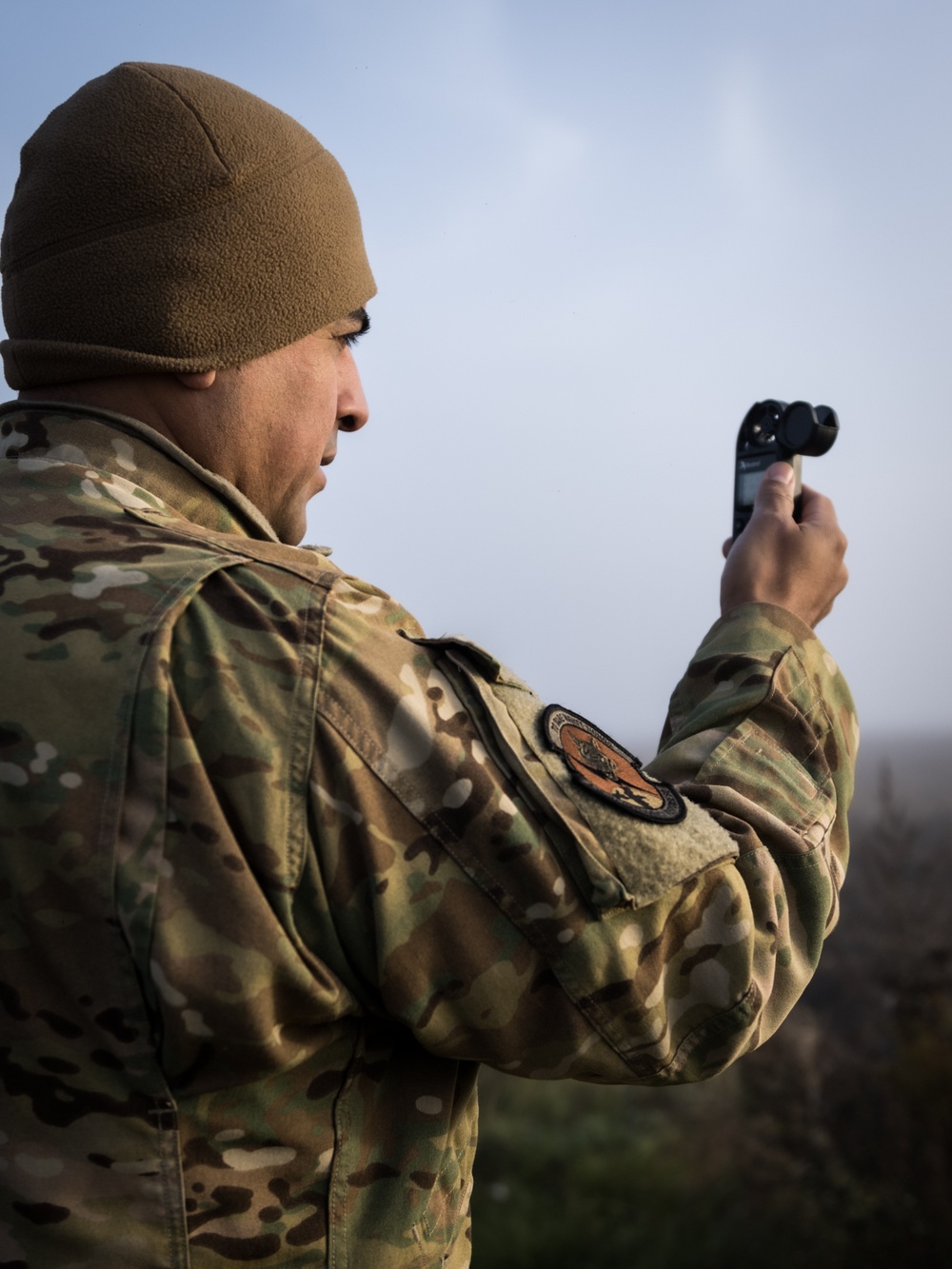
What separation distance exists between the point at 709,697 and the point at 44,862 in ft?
3.19

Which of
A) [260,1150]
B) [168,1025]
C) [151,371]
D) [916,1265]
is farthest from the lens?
[916,1265]

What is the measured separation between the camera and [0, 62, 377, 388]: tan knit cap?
1.82m

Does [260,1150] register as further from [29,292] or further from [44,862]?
[29,292]

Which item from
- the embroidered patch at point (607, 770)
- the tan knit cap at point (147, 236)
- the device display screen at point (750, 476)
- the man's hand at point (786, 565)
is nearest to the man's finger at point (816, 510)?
the man's hand at point (786, 565)

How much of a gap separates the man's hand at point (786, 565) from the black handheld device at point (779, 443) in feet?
0.72

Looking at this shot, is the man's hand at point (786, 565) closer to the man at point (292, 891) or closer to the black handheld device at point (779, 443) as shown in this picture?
the black handheld device at point (779, 443)

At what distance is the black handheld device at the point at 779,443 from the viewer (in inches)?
94.5

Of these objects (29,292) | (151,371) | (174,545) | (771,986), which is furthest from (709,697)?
(29,292)

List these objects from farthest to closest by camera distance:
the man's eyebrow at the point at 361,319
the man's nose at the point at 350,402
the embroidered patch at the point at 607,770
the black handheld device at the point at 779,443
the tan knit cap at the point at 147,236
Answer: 1. the black handheld device at the point at 779,443
2. the man's eyebrow at the point at 361,319
3. the man's nose at the point at 350,402
4. the tan knit cap at the point at 147,236
5. the embroidered patch at the point at 607,770

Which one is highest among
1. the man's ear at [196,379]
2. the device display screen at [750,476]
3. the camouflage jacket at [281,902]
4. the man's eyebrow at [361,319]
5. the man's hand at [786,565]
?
the man's eyebrow at [361,319]

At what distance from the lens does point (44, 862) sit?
135 centimetres

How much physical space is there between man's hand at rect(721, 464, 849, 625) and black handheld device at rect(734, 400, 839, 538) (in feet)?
0.72

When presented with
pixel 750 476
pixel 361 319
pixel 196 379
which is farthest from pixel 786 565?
pixel 196 379

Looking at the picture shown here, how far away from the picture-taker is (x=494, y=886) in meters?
1.40
